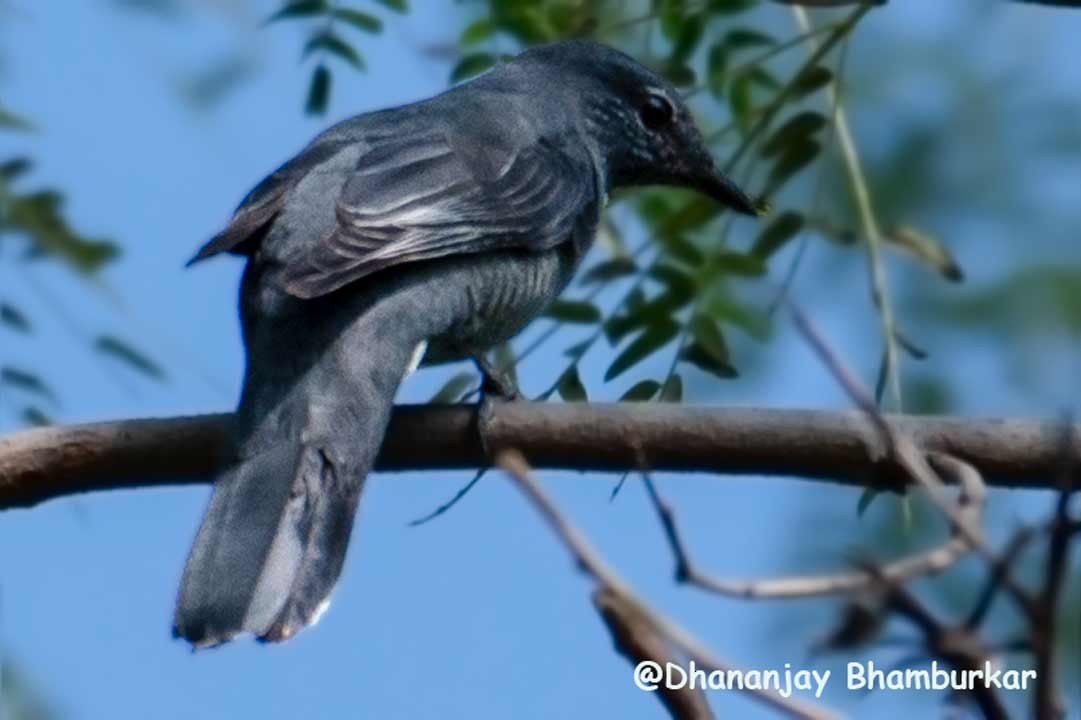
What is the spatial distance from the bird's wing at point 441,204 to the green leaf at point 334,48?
337 mm

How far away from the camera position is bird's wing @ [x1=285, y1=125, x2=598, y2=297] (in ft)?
13.1

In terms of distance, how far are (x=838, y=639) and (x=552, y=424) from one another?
228 centimetres

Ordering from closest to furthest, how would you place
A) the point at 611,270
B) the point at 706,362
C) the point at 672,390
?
the point at 672,390 → the point at 706,362 → the point at 611,270

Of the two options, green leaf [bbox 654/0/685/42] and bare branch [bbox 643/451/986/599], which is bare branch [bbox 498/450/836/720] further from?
Result: green leaf [bbox 654/0/685/42]

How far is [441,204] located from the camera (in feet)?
14.3

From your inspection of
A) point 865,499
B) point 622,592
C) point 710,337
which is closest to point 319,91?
point 710,337

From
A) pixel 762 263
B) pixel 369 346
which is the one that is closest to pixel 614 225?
pixel 762 263

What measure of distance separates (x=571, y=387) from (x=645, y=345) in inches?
8.4

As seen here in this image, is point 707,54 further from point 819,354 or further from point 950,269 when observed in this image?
point 819,354

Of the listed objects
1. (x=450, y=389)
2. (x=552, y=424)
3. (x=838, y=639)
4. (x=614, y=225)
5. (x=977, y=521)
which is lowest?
(x=614, y=225)

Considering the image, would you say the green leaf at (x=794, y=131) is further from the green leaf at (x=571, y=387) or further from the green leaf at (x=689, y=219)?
the green leaf at (x=571, y=387)

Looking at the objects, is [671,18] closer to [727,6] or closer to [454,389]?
[727,6]

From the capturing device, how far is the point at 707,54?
4879mm

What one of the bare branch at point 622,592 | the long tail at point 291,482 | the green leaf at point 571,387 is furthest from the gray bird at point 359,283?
the bare branch at point 622,592
